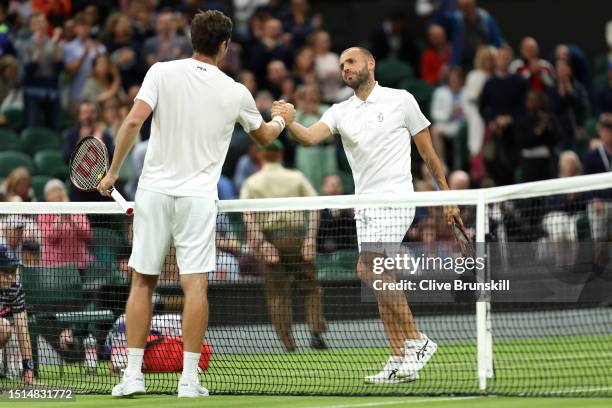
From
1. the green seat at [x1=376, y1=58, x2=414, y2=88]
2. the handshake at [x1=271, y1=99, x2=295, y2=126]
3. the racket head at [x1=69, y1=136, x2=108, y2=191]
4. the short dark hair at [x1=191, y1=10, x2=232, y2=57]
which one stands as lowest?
the racket head at [x1=69, y1=136, x2=108, y2=191]

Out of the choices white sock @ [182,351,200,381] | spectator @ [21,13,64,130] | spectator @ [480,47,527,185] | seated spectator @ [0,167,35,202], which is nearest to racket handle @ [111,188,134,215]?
white sock @ [182,351,200,381]

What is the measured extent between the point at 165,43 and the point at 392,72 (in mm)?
3673

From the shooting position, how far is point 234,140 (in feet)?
60.0

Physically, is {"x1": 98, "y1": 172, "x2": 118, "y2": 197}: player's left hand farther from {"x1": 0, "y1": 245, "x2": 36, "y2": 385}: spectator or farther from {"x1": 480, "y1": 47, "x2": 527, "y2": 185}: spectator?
{"x1": 480, "y1": 47, "x2": 527, "y2": 185}: spectator

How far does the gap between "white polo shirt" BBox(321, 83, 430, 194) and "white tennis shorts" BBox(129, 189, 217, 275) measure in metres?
1.67

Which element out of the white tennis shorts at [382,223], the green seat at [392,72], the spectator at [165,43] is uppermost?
the spectator at [165,43]

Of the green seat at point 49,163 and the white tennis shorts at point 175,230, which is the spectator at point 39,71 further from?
the white tennis shorts at point 175,230

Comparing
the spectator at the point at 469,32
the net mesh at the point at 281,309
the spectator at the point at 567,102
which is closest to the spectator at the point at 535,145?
the spectator at the point at 567,102

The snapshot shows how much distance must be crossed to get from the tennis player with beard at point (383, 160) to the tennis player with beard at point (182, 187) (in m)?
0.96

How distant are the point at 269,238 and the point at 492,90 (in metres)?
6.84

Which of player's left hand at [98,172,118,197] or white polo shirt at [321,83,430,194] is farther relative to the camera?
white polo shirt at [321,83,430,194]

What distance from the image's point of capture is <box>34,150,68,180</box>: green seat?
17.6 m

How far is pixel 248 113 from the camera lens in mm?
9672

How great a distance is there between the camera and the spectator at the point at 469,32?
20.6 meters
